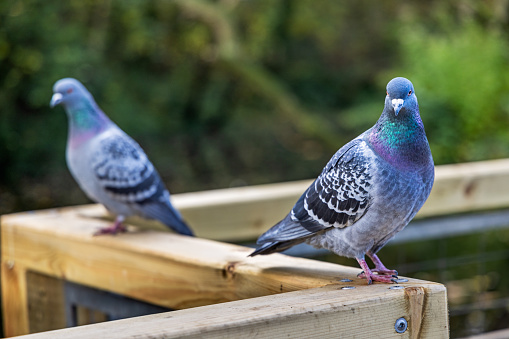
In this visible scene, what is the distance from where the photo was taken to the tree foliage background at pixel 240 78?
484 cm

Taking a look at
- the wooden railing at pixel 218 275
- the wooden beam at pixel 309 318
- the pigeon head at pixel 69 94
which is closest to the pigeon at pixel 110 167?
the pigeon head at pixel 69 94

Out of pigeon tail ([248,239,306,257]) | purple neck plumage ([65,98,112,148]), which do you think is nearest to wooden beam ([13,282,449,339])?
pigeon tail ([248,239,306,257])

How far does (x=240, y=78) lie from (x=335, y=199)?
500cm

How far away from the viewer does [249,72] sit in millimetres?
6293

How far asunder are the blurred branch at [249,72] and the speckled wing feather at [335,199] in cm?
447

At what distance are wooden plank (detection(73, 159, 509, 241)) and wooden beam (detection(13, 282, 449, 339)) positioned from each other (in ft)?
3.66

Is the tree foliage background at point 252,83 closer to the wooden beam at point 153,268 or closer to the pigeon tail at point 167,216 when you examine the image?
the pigeon tail at point 167,216

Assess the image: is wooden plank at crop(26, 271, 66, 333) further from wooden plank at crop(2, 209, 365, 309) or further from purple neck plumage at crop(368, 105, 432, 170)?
purple neck plumage at crop(368, 105, 432, 170)

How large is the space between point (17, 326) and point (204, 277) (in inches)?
42.4

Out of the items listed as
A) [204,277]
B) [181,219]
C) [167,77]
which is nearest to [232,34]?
[167,77]

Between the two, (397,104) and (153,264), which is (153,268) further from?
(397,104)

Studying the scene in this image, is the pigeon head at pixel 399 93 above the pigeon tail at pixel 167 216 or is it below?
above

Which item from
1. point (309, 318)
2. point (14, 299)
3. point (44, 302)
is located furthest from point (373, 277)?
point (14, 299)

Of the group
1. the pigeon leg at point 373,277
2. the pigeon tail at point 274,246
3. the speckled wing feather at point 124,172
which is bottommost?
the pigeon leg at point 373,277
